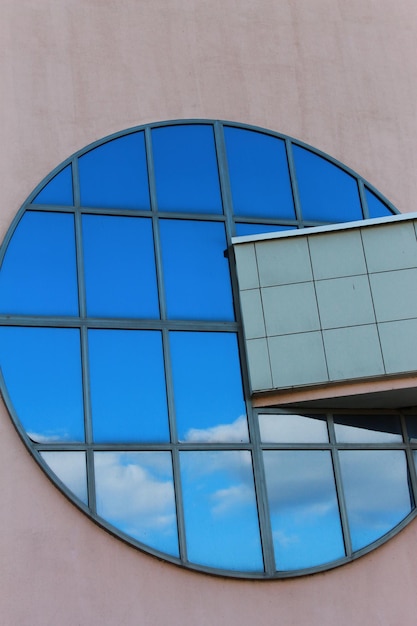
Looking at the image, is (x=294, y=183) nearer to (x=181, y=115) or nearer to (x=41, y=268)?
(x=181, y=115)

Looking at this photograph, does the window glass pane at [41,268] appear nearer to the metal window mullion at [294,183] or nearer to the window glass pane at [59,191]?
the window glass pane at [59,191]

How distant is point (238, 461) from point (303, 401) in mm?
1084

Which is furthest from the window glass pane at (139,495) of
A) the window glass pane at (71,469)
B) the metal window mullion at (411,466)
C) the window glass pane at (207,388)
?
the metal window mullion at (411,466)

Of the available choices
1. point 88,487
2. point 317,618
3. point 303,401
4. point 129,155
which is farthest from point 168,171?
point 317,618

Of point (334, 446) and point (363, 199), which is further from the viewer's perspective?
point (363, 199)

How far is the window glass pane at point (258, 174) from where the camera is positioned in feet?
43.7

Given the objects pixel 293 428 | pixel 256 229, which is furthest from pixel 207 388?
pixel 256 229

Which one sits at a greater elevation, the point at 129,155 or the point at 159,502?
the point at 129,155

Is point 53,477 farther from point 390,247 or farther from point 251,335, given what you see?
point 390,247

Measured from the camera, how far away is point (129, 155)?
13070mm

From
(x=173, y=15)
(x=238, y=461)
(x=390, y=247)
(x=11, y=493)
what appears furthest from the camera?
(x=173, y=15)

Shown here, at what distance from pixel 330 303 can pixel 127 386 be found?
2.69m

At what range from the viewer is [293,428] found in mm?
12367

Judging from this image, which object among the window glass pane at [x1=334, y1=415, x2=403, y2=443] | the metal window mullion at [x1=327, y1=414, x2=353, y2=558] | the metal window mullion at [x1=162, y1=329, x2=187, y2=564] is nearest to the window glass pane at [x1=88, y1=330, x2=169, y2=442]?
the metal window mullion at [x1=162, y1=329, x2=187, y2=564]
